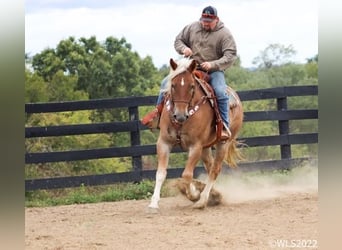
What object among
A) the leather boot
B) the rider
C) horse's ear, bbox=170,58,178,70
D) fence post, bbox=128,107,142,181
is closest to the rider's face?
the rider

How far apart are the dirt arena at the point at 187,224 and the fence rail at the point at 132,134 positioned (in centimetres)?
92

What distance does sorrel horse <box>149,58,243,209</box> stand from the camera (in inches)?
183

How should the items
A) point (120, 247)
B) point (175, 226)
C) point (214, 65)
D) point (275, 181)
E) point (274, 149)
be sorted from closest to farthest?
point (120, 247), point (175, 226), point (214, 65), point (275, 181), point (274, 149)

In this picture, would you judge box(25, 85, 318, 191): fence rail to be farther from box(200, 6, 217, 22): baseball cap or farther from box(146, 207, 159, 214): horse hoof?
box(146, 207, 159, 214): horse hoof

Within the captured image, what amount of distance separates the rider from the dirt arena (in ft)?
2.40

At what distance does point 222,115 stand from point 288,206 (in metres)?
0.88

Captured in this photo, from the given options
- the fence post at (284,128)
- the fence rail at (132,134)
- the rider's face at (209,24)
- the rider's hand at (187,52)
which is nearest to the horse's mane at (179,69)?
the rider's hand at (187,52)

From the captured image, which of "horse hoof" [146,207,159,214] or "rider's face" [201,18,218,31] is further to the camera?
"rider's face" [201,18,218,31]

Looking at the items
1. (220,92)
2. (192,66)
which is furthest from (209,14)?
(220,92)

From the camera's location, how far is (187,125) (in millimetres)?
4844

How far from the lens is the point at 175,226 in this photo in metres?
4.12

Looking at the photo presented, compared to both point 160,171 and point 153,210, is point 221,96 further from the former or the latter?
point 153,210
